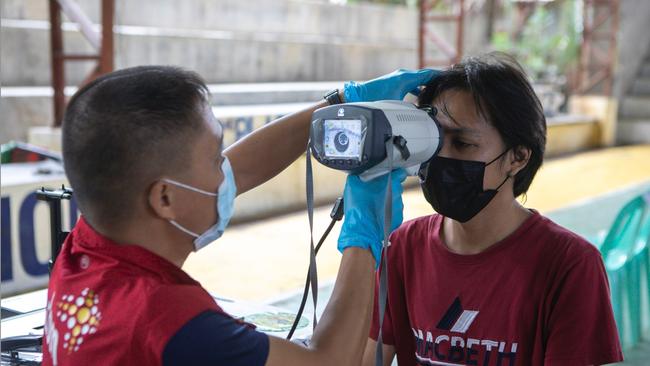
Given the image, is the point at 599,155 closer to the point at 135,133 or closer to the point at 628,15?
the point at 628,15

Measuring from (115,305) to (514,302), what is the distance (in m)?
0.89

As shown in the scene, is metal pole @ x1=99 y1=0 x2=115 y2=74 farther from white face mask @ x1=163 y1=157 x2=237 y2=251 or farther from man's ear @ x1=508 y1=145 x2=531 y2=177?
white face mask @ x1=163 y1=157 x2=237 y2=251

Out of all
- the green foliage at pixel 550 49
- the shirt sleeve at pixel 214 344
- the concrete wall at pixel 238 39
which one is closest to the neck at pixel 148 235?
the shirt sleeve at pixel 214 344

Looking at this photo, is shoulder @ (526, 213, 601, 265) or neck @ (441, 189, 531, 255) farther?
neck @ (441, 189, 531, 255)

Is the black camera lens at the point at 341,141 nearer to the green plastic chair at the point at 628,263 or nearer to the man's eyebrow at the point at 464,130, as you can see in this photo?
the man's eyebrow at the point at 464,130

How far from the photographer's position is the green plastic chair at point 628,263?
13.0 ft

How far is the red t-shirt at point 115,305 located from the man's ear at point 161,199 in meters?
0.07

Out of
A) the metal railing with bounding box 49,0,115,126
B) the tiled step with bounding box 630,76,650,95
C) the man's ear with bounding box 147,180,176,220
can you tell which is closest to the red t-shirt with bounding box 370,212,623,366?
the man's ear with bounding box 147,180,176,220

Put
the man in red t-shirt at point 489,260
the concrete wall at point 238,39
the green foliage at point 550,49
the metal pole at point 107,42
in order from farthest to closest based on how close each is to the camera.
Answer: the green foliage at point 550,49 < the concrete wall at point 238,39 < the metal pole at point 107,42 < the man in red t-shirt at point 489,260

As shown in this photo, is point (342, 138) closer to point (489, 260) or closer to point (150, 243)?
point (150, 243)

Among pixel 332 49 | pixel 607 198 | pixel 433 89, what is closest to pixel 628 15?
pixel 332 49

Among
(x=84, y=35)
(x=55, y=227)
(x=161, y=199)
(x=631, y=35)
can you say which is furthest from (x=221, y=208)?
(x=631, y=35)

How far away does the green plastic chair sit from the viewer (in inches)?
156

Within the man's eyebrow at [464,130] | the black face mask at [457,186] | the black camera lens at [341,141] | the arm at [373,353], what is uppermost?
the black camera lens at [341,141]
